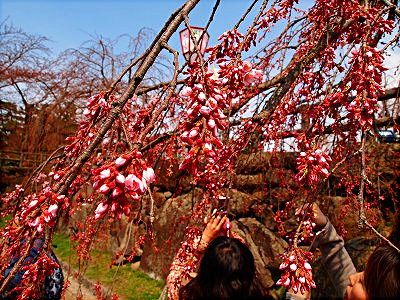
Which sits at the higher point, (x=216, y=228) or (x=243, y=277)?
(x=216, y=228)

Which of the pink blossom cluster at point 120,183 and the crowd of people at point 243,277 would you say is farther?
the crowd of people at point 243,277

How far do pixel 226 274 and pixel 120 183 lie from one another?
2.10 ft

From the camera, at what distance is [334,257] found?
1.66 m

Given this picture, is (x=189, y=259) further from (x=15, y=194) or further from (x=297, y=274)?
(x=15, y=194)

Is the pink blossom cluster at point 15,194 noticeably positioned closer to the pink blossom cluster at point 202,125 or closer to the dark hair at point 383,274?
the pink blossom cluster at point 202,125

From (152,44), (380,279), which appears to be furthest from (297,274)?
(152,44)

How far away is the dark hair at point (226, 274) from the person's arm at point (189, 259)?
27 cm

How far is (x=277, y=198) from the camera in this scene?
4418 mm

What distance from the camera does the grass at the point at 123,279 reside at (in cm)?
456

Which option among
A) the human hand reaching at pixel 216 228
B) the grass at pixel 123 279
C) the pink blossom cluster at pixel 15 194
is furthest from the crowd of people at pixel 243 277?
the grass at pixel 123 279

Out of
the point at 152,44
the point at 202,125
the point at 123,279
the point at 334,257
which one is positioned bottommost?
the point at 123,279

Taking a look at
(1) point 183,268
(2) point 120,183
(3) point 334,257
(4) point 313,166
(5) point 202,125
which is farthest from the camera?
(3) point 334,257

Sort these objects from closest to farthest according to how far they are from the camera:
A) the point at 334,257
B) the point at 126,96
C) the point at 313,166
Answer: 1. the point at 126,96
2. the point at 313,166
3. the point at 334,257

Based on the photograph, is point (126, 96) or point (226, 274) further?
point (226, 274)
